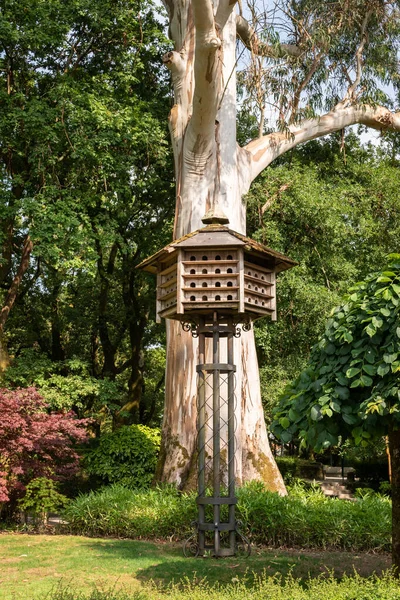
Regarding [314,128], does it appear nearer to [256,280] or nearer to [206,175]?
[206,175]

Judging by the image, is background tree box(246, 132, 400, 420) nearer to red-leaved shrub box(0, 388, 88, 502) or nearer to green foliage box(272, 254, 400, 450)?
red-leaved shrub box(0, 388, 88, 502)

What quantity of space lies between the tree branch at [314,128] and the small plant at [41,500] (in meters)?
6.46

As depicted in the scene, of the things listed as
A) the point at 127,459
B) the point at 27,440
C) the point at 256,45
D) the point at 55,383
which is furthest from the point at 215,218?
the point at 55,383

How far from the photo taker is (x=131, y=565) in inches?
296

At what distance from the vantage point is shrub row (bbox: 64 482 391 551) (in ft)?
29.0

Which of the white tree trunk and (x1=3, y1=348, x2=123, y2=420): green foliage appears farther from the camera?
(x1=3, y1=348, x2=123, y2=420): green foliage

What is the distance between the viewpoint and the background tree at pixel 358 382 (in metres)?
5.29

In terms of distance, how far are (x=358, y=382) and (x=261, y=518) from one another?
14.4 feet

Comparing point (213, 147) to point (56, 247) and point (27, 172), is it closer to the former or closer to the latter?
point (56, 247)

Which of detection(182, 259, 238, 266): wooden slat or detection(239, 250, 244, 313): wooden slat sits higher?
detection(182, 259, 238, 266): wooden slat

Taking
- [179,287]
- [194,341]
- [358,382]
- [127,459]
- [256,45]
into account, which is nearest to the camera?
[358,382]

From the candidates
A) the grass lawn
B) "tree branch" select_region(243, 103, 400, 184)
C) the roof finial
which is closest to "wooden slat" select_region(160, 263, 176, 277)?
the roof finial

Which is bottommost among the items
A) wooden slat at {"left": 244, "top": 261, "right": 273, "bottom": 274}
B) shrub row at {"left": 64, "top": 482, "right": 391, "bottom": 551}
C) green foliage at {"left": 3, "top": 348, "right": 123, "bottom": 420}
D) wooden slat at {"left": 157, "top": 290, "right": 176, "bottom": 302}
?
shrub row at {"left": 64, "top": 482, "right": 391, "bottom": 551}

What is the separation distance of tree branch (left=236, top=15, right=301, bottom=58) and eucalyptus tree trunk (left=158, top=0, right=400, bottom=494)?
0.13 feet
